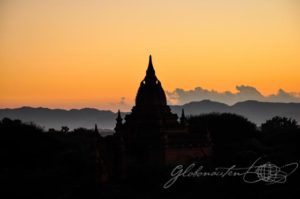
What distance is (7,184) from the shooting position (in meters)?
57.2

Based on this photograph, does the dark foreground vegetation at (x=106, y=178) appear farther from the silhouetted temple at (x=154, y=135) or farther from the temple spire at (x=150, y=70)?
the temple spire at (x=150, y=70)

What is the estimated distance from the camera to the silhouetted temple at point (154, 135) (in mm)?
62594

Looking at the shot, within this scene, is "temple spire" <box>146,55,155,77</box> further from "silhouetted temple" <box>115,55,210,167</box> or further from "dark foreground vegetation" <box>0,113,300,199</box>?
"dark foreground vegetation" <box>0,113,300,199</box>

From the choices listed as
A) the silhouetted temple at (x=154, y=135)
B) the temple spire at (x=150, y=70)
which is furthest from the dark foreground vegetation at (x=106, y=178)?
the temple spire at (x=150, y=70)

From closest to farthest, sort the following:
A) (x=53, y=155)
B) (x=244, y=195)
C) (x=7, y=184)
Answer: (x=244, y=195)
(x=7, y=184)
(x=53, y=155)

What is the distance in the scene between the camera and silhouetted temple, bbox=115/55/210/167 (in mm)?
62594

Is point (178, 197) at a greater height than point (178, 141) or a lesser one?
lesser

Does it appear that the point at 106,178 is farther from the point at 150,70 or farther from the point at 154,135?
the point at 150,70

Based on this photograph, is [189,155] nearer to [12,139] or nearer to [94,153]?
[94,153]

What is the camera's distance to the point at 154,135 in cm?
6359

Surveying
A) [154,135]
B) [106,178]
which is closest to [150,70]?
[154,135]

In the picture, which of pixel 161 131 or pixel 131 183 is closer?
pixel 131 183

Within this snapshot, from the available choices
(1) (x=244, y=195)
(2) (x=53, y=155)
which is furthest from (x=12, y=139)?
(1) (x=244, y=195)

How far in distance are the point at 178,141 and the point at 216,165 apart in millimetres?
5182
